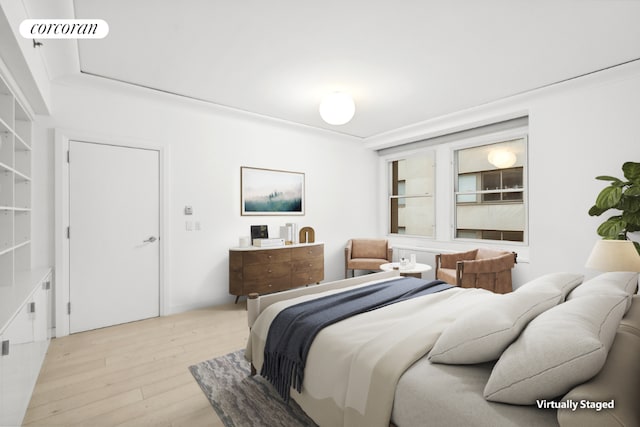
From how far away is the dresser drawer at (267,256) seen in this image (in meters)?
4.06

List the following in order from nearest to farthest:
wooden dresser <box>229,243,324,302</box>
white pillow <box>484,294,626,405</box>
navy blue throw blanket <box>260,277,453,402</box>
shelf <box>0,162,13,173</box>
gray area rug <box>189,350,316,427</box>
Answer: white pillow <box>484,294,626,405</box>
navy blue throw blanket <box>260,277,453,402</box>
gray area rug <box>189,350,316,427</box>
shelf <box>0,162,13,173</box>
wooden dresser <box>229,243,324,302</box>

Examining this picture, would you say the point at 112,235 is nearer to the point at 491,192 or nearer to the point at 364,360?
the point at 364,360

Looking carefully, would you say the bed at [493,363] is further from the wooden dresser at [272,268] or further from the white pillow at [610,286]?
the wooden dresser at [272,268]

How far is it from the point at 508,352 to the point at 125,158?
3881 millimetres

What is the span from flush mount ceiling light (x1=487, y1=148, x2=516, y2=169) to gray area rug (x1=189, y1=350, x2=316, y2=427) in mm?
4281

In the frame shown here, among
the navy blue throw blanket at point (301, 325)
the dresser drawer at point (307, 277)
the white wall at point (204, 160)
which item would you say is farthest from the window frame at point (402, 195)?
the navy blue throw blanket at point (301, 325)

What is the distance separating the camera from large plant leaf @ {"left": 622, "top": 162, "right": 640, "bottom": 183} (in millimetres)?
2824

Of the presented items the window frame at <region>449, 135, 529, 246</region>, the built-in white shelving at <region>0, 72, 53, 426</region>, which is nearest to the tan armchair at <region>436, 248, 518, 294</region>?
the window frame at <region>449, 135, 529, 246</region>

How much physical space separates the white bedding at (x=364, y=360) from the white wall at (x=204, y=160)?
2290 mm

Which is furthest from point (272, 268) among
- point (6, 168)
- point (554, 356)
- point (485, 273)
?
point (554, 356)

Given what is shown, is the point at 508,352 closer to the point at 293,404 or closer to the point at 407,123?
the point at 293,404

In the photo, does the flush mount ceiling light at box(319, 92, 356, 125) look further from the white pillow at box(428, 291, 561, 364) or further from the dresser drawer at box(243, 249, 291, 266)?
the white pillow at box(428, 291, 561, 364)

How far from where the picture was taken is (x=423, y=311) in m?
2.04

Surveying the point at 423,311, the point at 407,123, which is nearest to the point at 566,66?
the point at 407,123
